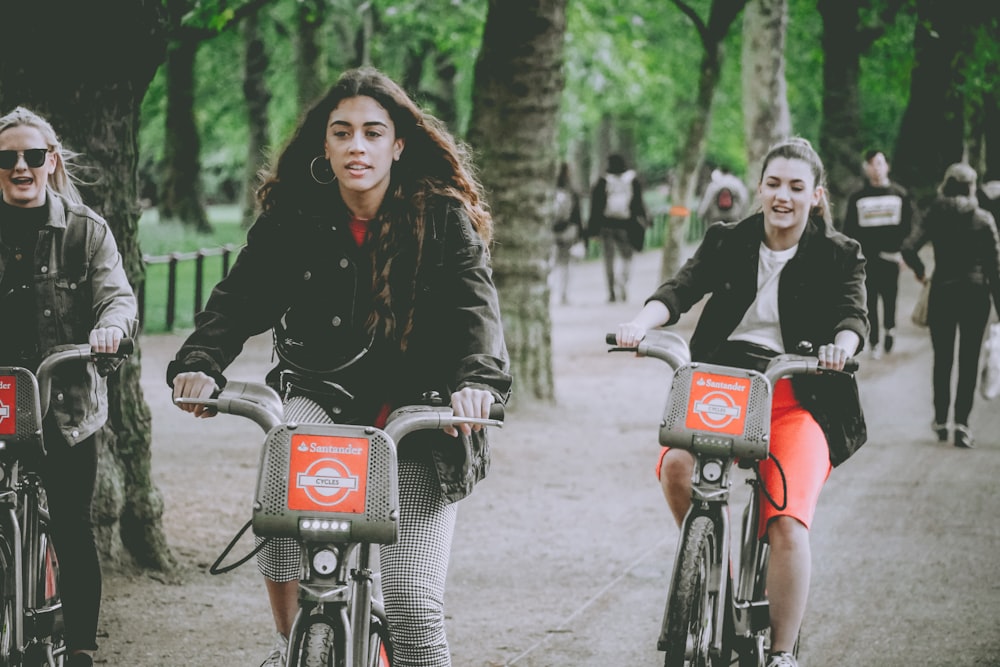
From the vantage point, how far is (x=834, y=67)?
23.1m

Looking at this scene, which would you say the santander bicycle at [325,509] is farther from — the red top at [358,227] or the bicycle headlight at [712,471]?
the bicycle headlight at [712,471]

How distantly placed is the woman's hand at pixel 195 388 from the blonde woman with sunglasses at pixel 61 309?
113 centimetres

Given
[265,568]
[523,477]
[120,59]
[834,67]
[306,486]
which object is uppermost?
[834,67]

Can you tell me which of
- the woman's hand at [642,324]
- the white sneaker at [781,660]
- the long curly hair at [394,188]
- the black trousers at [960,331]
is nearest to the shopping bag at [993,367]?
the black trousers at [960,331]

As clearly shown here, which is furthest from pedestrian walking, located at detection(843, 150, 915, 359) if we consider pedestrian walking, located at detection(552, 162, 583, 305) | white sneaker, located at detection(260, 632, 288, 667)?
white sneaker, located at detection(260, 632, 288, 667)

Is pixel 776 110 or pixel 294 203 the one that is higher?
pixel 776 110

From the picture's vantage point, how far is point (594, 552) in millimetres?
7602

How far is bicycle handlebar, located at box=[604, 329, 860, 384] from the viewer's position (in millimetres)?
4605

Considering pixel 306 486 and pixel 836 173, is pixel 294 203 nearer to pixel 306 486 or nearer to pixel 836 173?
pixel 306 486

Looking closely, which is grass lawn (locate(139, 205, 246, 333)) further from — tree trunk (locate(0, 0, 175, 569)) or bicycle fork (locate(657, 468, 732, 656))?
bicycle fork (locate(657, 468, 732, 656))

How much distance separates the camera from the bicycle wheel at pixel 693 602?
4457mm

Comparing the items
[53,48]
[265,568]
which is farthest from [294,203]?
[53,48]

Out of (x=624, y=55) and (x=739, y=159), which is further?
(x=739, y=159)

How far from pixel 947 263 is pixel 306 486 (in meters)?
8.41
